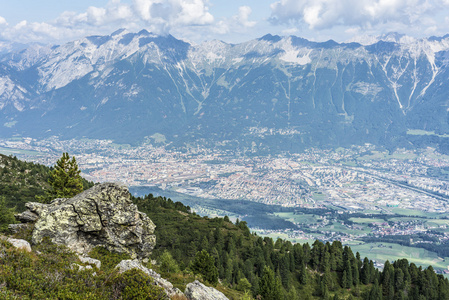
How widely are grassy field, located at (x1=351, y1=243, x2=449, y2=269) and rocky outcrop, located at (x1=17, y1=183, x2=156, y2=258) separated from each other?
5420 inches

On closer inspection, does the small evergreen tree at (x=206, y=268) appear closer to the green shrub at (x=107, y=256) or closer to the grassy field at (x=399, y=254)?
the green shrub at (x=107, y=256)

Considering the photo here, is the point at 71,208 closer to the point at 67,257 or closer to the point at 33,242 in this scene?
the point at 33,242

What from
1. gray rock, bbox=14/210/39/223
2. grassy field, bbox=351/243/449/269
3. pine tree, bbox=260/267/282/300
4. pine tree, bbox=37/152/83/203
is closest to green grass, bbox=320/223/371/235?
grassy field, bbox=351/243/449/269

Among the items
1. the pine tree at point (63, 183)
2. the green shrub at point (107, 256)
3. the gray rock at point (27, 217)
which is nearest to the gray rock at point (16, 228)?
the gray rock at point (27, 217)

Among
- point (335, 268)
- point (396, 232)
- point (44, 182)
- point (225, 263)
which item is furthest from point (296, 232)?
point (44, 182)

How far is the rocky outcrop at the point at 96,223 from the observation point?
27.1 meters

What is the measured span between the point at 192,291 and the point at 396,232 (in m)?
194

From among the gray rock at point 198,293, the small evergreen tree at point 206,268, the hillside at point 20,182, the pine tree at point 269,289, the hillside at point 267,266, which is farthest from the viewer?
the hillside at point 20,182

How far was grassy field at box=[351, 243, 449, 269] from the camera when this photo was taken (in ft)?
464

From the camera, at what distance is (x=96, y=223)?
28953 mm

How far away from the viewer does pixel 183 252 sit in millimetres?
59969

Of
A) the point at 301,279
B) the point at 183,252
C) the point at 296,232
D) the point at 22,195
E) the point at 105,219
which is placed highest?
the point at 105,219

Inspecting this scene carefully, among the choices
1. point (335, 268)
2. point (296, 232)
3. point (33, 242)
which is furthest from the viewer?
point (296, 232)

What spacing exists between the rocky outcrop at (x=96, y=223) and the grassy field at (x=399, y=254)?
13767 cm
